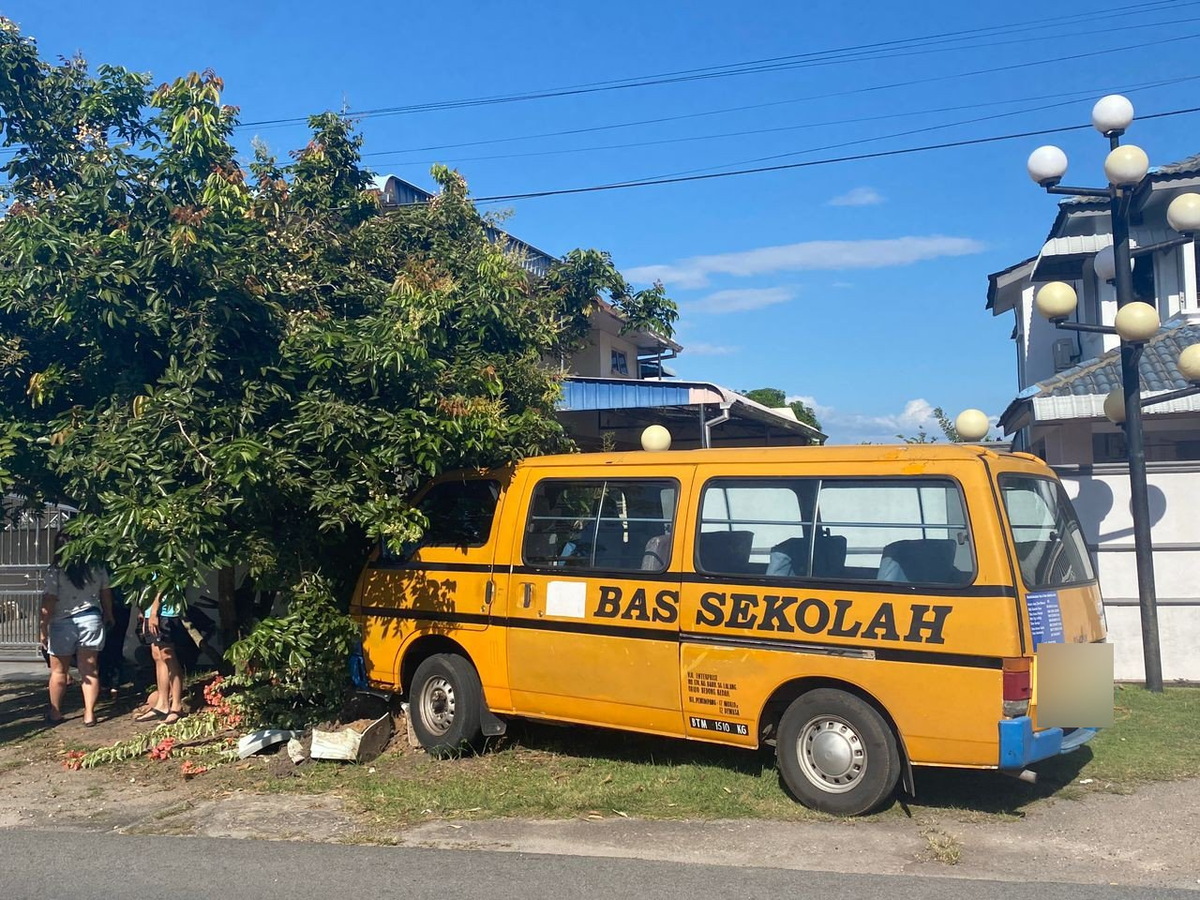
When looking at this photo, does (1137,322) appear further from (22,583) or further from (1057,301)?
(22,583)

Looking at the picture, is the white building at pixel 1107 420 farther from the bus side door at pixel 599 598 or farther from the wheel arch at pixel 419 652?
the wheel arch at pixel 419 652

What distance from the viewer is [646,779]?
7004mm

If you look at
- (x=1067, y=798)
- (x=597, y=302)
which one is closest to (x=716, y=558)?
(x=1067, y=798)

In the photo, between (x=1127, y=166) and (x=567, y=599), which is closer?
(x=567, y=599)

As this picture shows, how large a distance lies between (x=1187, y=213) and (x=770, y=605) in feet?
18.8

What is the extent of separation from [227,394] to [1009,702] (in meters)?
5.80

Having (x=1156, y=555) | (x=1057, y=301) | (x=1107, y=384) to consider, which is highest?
(x=1057, y=301)

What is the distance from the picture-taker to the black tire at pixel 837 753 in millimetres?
5961

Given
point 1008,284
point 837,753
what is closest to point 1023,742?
point 837,753

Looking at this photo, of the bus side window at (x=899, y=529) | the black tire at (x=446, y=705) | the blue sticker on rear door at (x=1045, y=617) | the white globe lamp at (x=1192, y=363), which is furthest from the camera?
the white globe lamp at (x=1192, y=363)

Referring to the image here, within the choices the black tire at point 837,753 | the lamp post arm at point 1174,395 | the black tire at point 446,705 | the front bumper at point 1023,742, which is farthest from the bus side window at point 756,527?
the lamp post arm at point 1174,395

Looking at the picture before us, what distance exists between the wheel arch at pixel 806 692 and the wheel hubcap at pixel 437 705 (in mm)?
2459

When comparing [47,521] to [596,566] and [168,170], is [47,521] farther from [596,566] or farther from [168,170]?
[596,566]

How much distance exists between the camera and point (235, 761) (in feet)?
26.1
